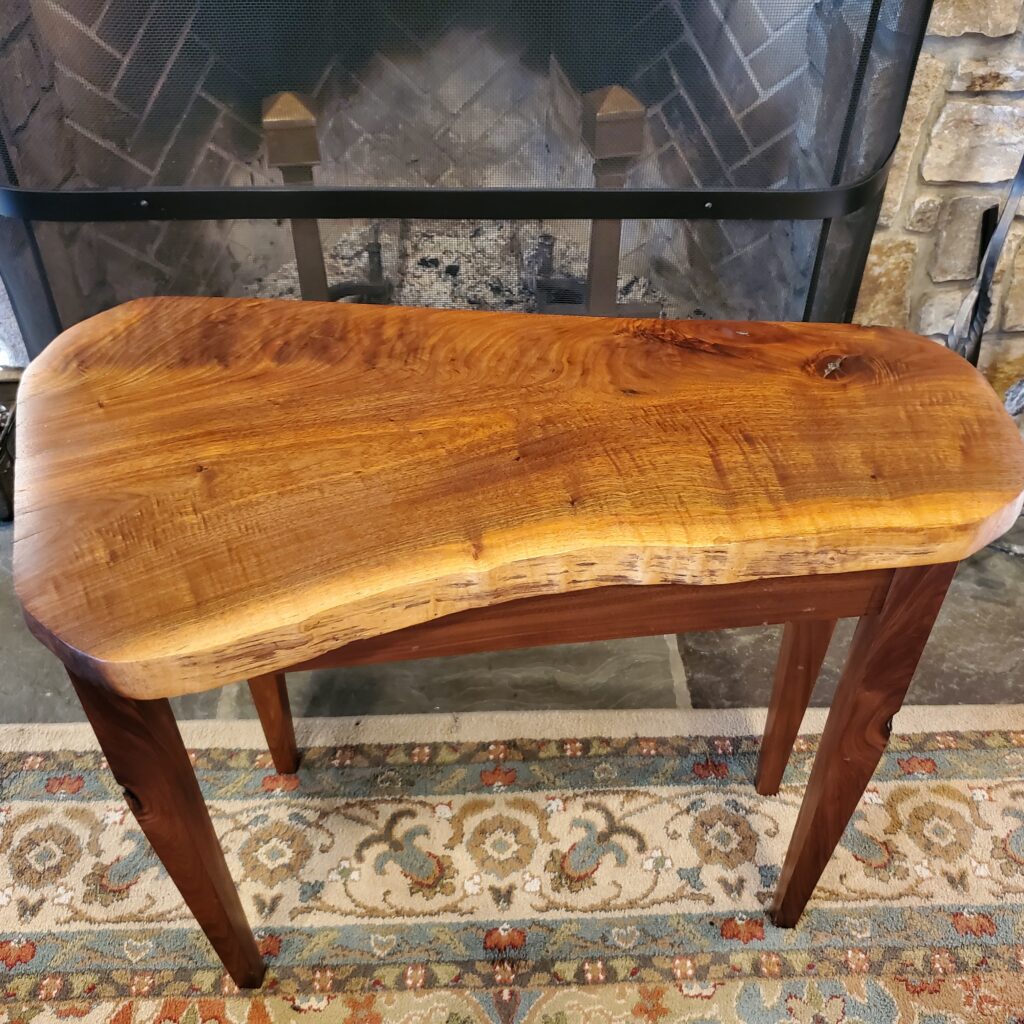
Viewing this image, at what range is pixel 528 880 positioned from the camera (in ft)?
3.47

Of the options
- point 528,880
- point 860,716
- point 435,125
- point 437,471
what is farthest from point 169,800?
point 435,125

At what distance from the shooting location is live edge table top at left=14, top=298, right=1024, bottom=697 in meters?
0.61

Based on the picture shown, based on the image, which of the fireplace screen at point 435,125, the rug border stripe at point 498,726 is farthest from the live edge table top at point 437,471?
the rug border stripe at point 498,726

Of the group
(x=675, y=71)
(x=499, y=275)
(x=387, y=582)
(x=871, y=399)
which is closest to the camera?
(x=387, y=582)

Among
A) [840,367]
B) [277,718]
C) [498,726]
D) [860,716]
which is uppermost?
[840,367]

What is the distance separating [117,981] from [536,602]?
2.21 feet

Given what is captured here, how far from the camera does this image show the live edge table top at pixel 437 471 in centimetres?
61

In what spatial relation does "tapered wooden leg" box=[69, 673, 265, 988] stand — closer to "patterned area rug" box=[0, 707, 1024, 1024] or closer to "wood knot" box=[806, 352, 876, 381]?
"patterned area rug" box=[0, 707, 1024, 1024]

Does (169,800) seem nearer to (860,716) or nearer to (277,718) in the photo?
(277,718)

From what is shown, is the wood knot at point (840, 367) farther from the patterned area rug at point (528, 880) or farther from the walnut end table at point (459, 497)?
the patterned area rug at point (528, 880)

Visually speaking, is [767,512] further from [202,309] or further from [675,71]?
[675,71]

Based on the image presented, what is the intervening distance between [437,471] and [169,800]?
344 mm

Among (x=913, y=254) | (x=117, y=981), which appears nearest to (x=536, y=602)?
(x=117, y=981)

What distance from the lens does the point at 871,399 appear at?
771 millimetres
